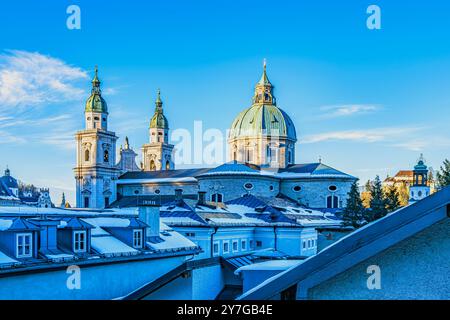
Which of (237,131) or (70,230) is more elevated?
(237,131)

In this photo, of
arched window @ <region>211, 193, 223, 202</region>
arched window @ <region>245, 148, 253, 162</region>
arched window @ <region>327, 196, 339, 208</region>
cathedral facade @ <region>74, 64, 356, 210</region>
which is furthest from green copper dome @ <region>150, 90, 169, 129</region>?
arched window @ <region>327, 196, 339, 208</region>

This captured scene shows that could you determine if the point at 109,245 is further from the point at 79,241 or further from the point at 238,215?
the point at 238,215

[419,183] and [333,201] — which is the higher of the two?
[419,183]

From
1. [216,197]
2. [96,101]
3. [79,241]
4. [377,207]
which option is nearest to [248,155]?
[216,197]

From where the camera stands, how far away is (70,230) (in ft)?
37.9

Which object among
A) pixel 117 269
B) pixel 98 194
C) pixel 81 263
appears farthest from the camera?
pixel 98 194

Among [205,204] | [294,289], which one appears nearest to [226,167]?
[205,204]

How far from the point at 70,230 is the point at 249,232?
75.1 ft

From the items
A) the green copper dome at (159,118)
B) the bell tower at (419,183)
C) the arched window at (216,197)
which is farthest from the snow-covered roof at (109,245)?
the green copper dome at (159,118)

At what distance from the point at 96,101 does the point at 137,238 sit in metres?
57.7

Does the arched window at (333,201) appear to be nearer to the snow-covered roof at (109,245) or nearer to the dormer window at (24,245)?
the snow-covered roof at (109,245)

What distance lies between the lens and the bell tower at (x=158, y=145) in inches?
3248

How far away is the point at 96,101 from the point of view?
6862 centimetres
